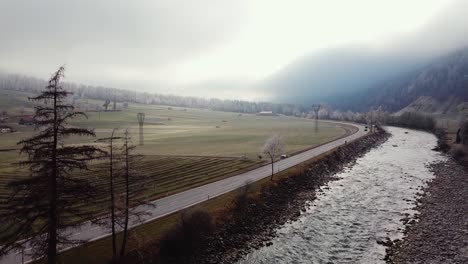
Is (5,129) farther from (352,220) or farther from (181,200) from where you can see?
(352,220)

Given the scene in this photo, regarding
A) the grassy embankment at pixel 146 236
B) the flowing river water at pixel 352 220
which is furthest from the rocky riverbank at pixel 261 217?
the grassy embankment at pixel 146 236

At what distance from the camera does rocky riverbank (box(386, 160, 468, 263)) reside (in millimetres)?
34719

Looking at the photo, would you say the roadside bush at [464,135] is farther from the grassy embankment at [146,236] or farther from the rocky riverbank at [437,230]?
the grassy embankment at [146,236]

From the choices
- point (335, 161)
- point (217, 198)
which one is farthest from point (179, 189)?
point (335, 161)

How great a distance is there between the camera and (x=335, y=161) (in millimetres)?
88938

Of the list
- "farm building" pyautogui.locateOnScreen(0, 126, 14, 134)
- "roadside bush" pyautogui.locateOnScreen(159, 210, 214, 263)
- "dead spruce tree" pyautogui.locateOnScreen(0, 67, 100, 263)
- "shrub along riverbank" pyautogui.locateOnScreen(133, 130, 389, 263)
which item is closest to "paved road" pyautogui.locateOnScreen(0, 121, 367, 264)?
"roadside bush" pyautogui.locateOnScreen(159, 210, 214, 263)

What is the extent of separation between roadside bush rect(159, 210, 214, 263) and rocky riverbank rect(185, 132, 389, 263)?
834 mm

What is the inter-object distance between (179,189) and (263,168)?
76.5 feet

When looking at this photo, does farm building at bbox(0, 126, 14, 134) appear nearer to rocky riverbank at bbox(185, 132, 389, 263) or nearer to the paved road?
the paved road

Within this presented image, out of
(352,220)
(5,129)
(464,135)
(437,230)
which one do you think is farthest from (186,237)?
(5,129)

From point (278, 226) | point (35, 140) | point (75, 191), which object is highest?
point (35, 140)

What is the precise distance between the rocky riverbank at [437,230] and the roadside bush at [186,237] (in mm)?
18736

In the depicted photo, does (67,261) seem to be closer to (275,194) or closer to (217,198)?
(217,198)

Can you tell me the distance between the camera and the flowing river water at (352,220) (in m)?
36.2
